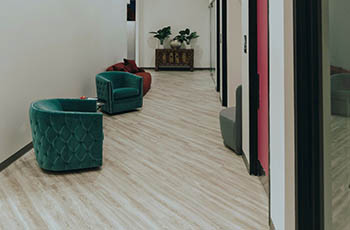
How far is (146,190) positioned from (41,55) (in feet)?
8.59

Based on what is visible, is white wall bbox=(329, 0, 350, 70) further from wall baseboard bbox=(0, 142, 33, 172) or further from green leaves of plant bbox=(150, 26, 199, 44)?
green leaves of plant bbox=(150, 26, 199, 44)

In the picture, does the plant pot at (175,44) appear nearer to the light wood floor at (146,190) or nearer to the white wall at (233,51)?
the white wall at (233,51)

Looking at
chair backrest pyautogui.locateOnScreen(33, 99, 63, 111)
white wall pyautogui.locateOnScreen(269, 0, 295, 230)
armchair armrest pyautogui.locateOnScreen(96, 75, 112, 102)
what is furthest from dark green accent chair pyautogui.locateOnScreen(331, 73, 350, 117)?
armchair armrest pyautogui.locateOnScreen(96, 75, 112, 102)

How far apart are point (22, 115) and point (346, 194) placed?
155 inches

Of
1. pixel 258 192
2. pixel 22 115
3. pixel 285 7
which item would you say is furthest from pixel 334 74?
pixel 22 115

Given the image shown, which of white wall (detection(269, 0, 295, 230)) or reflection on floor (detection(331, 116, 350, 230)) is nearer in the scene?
reflection on floor (detection(331, 116, 350, 230))

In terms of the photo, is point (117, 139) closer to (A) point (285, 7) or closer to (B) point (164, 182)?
(B) point (164, 182)

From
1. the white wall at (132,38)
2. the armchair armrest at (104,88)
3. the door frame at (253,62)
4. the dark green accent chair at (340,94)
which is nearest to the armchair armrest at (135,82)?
the armchair armrest at (104,88)

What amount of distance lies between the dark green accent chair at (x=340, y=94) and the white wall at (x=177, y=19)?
14282 mm

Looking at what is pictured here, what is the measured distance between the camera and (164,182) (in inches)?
147

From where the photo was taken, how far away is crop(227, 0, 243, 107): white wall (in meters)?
6.75

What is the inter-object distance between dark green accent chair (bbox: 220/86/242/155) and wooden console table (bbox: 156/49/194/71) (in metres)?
10.7

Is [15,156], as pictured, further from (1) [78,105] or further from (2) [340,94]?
(2) [340,94]

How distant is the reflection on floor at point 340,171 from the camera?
1.56 m
